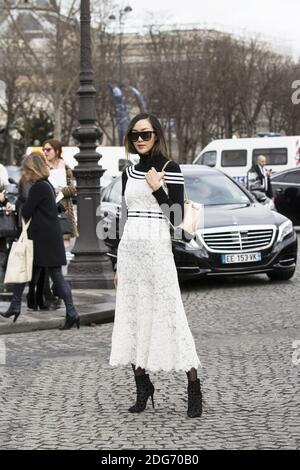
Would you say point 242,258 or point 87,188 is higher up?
point 87,188

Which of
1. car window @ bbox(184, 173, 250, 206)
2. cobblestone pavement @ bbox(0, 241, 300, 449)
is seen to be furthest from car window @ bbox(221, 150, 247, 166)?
cobblestone pavement @ bbox(0, 241, 300, 449)

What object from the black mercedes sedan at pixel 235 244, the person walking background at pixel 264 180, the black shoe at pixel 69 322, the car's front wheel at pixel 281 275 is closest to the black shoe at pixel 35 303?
the black shoe at pixel 69 322

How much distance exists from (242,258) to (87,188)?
2097 millimetres

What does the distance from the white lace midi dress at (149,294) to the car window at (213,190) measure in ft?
28.2

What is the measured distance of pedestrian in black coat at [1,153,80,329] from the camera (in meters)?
10.7

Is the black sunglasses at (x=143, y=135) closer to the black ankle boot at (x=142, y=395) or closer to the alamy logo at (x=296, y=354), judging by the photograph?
the black ankle boot at (x=142, y=395)

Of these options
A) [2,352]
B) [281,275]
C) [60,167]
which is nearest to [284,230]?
[281,275]

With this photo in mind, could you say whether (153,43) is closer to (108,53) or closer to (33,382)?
(108,53)

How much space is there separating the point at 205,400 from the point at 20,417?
117 cm

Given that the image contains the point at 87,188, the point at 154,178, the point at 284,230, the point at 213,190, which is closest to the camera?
the point at 154,178

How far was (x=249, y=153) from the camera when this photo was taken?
42812 millimetres

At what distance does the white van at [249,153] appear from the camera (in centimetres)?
4203

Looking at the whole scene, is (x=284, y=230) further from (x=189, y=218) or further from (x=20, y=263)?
(x=189, y=218)

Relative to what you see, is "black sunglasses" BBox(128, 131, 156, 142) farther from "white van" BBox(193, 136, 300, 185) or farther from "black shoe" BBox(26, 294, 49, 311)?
"white van" BBox(193, 136, 300, 185)
